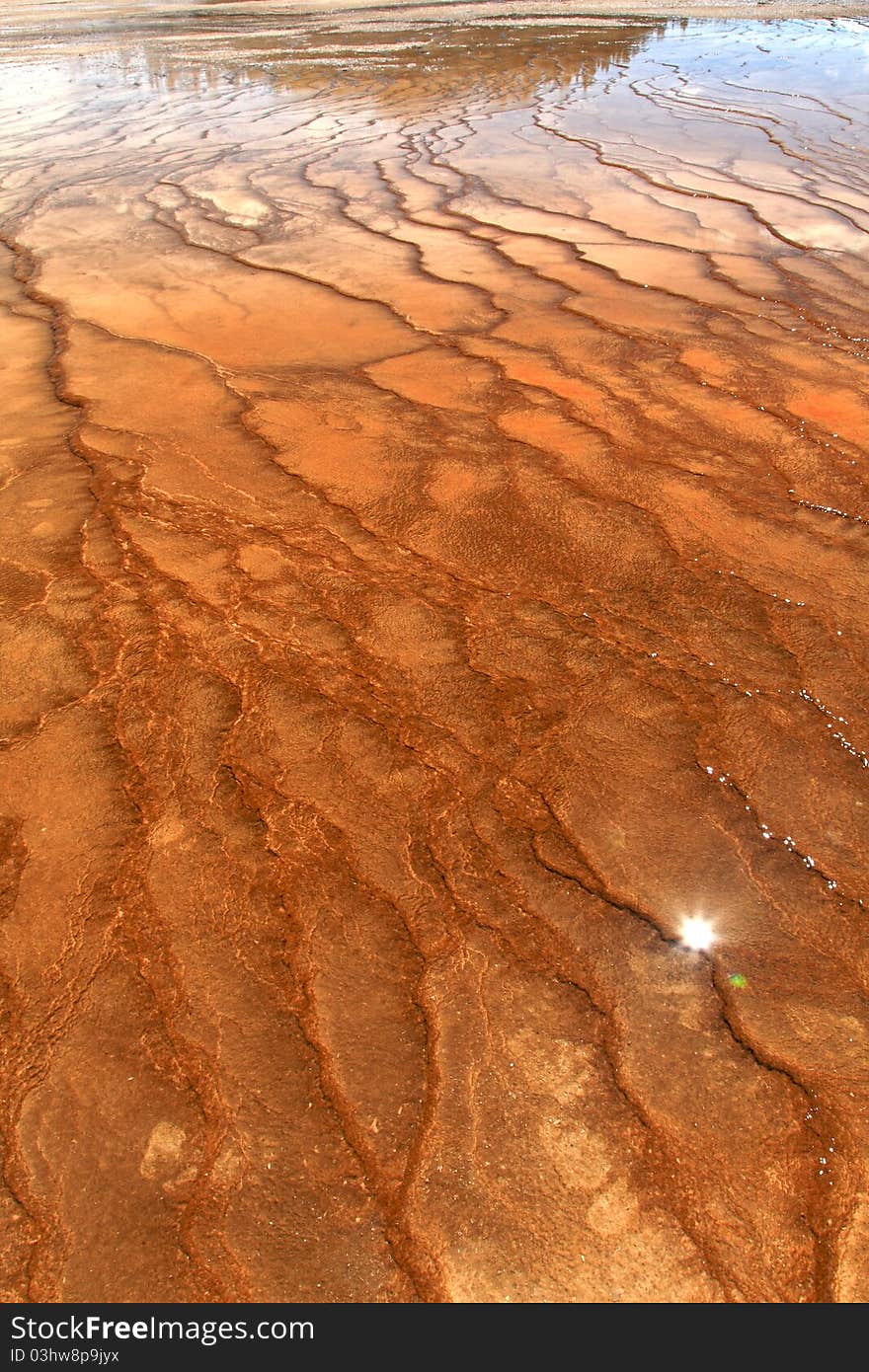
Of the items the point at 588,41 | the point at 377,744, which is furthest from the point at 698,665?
the point at 588,41

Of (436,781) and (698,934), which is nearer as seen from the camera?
(698,934)

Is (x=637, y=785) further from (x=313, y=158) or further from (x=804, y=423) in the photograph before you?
(x=313, y=158)

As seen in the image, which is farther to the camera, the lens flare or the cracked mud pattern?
the lens flare

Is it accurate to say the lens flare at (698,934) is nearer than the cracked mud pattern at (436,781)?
No

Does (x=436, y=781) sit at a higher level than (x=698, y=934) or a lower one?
higher
